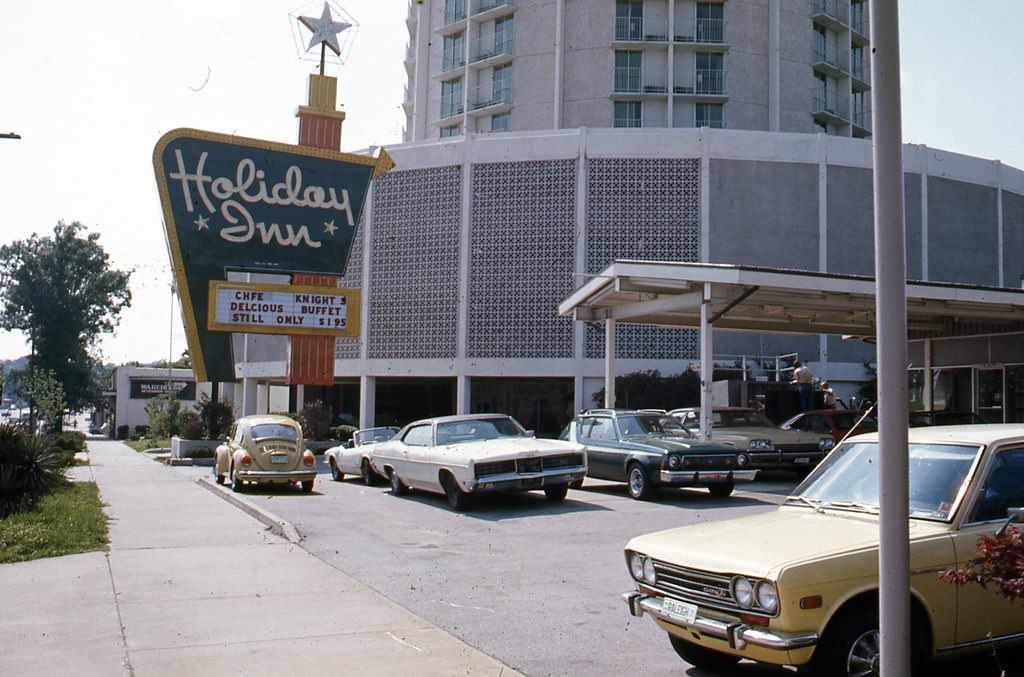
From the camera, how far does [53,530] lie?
12312 mm

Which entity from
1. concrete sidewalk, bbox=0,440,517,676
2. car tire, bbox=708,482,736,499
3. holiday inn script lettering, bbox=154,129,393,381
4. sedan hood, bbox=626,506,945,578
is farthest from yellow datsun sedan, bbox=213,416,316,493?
sedan hood, bbox=626,506,945,578

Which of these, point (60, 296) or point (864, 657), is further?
point (60, 296)

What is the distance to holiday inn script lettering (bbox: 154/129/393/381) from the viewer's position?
2883cm

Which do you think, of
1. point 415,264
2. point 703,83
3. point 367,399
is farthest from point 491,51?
point 367,399

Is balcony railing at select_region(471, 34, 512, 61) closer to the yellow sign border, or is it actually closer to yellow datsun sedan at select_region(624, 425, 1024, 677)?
the yellow sign border

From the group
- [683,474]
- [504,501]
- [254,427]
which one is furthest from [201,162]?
[683,474]

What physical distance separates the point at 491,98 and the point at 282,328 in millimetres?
29905

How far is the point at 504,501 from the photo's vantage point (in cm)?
1627

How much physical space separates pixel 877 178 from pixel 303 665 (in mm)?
4862

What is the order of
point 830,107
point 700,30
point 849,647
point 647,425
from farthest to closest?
point 830,107
point 700,30
point 647,425
point 849,647

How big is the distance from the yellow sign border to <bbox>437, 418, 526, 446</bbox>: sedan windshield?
1413 centimetres

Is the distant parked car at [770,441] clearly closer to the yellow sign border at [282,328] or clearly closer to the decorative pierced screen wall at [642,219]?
the yellow sign border at [282,328]

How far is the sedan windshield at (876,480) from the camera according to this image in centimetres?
595

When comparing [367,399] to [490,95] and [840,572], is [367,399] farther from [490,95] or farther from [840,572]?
[840,572]
